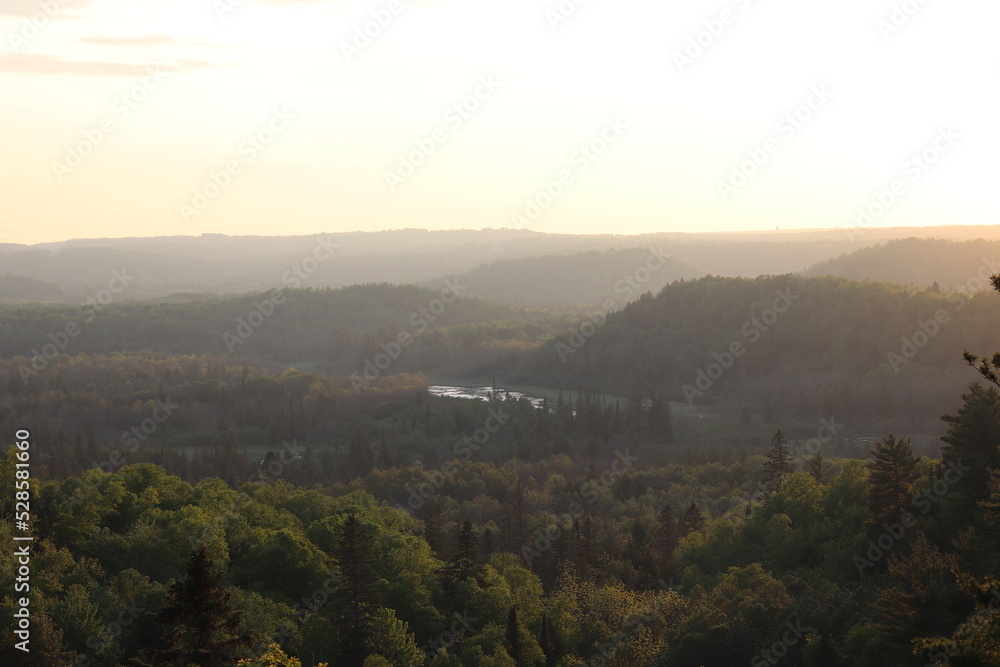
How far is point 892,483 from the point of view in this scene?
80.6 meters

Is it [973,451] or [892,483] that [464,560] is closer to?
[892,483]

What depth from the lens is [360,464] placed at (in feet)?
624

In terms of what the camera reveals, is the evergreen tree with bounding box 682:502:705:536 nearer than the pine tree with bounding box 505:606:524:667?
No

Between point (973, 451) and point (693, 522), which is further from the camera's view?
point (693, 522)

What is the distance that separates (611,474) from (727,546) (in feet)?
239

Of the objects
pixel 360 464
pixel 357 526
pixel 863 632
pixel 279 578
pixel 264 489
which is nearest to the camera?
pixel 863 632

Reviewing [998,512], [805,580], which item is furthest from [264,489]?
[998,512]

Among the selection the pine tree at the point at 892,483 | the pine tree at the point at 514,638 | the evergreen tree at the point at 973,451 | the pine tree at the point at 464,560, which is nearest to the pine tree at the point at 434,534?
the pine tree at the point at 464,560

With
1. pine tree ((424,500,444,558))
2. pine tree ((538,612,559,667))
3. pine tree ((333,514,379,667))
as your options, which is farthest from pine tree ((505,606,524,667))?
pine tree ((424,500,444,558))

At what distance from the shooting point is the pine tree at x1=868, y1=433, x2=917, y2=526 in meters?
80.2

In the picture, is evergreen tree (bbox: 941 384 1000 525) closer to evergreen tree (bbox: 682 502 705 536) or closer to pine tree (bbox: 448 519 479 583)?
pine tree (bbox: 448 519 479 583)

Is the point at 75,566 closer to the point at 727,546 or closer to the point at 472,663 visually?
the point at 472,663

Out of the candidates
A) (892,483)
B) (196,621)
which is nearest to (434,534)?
(892,483)

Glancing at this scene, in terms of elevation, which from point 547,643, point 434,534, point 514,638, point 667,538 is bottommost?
point 547,643
